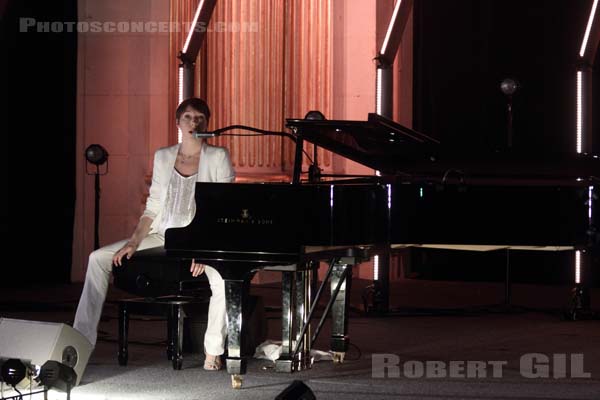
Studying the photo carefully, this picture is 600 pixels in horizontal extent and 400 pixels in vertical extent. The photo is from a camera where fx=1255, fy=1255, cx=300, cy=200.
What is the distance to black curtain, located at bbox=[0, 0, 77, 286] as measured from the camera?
31.3 ft

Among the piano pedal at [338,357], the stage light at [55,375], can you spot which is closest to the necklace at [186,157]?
the piano pedal at [338,357]

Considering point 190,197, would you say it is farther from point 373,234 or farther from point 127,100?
point 127,100

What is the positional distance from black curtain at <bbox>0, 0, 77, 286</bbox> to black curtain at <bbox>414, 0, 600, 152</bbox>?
9.43ft

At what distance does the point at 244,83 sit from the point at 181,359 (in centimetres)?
434

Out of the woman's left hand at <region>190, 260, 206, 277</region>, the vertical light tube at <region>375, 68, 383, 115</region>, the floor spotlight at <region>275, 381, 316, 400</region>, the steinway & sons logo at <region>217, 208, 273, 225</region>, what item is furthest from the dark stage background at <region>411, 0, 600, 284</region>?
the floor spotlight at <region>275, 381, 316, 400</region>

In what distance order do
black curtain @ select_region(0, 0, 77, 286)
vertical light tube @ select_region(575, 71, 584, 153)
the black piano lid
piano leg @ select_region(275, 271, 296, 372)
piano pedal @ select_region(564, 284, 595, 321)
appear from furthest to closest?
black curtain @ select_region(0, 0, 77, 286), vertical light tube @ select_region(575, 71, 584, 153), piano pedal @ select_region(564, 284, 595, 321), the black piano lid, piano leg @ select_region(275, 271, 296, 372)

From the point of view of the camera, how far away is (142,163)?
32.0 feet

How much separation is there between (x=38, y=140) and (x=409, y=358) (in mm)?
4544

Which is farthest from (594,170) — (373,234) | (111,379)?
(111,379)

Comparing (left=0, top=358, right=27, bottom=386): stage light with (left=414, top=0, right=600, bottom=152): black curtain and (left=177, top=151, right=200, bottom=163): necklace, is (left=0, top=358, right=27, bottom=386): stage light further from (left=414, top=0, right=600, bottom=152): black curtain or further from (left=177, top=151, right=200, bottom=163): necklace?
(left=414, top=0, right=600, bottom=152): black curtain

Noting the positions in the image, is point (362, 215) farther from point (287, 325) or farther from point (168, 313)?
point (168, 313)

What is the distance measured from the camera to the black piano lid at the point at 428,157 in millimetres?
6148

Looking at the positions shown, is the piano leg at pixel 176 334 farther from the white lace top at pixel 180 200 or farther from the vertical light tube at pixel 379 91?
the vertical light tube at pixel 379 91

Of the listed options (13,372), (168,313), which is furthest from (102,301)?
(13,372)
